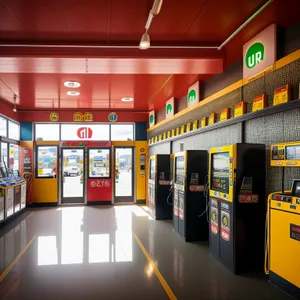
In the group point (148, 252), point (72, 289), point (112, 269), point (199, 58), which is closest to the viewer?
point (72, 289)

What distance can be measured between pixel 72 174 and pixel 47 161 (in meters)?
1.03

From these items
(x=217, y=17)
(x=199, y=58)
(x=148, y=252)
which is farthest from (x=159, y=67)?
(x=148, y=252)

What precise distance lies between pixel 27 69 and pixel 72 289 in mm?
3733

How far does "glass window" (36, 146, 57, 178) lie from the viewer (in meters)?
10.4

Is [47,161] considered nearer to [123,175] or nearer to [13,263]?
[123,175]

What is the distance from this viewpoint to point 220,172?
4.57 m

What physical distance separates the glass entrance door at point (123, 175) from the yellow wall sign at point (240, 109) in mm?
6594

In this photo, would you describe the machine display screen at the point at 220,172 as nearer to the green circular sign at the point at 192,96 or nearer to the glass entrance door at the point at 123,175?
the green circular sign at the point at 192,96

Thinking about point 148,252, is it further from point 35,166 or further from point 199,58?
point 35,166

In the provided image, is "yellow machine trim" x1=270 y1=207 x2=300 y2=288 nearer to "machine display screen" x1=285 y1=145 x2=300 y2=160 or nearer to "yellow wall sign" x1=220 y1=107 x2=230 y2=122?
"machine display screen" x1=285 y1=145 x2=300 y2=160

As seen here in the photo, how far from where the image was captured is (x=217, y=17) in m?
3.68

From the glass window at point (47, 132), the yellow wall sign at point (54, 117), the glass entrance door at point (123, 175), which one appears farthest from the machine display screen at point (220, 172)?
the glass window at point (47, 132)

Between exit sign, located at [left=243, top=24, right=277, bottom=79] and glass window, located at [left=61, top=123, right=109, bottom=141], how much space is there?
23.8 ft

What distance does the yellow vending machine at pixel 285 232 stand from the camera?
3.21m
